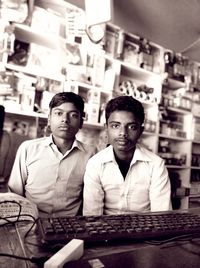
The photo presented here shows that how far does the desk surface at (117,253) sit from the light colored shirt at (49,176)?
0.72 meters

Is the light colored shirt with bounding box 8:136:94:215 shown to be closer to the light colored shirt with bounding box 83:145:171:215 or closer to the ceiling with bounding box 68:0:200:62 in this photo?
the light colored shirt with bounding box 83:145:171:215

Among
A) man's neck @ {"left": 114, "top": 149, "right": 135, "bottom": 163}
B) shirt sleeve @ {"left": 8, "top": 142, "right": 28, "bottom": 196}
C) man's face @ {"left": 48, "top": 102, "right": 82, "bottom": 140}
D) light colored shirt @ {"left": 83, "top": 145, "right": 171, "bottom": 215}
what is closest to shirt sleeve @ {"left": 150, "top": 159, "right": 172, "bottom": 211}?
light colored shirt @ {"left": 83, "top": 145, "right": 171, "bottom": 215}

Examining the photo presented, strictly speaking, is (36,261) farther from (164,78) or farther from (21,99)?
(164,78)

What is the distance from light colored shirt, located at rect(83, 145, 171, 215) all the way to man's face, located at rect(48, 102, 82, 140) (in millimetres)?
267

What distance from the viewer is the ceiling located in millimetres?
2449

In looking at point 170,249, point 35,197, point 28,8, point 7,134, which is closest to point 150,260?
point 170,249

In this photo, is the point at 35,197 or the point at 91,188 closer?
the point at 91,188

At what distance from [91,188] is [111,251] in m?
0.60

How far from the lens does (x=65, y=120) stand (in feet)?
4.48

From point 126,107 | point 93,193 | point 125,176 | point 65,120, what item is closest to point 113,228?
point 93,193

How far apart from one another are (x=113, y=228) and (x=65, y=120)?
0.86m

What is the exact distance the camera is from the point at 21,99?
7.04 ft

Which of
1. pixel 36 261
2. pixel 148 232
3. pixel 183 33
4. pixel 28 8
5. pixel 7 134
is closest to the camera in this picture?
pixel 36 261

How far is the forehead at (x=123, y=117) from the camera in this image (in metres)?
1.21
